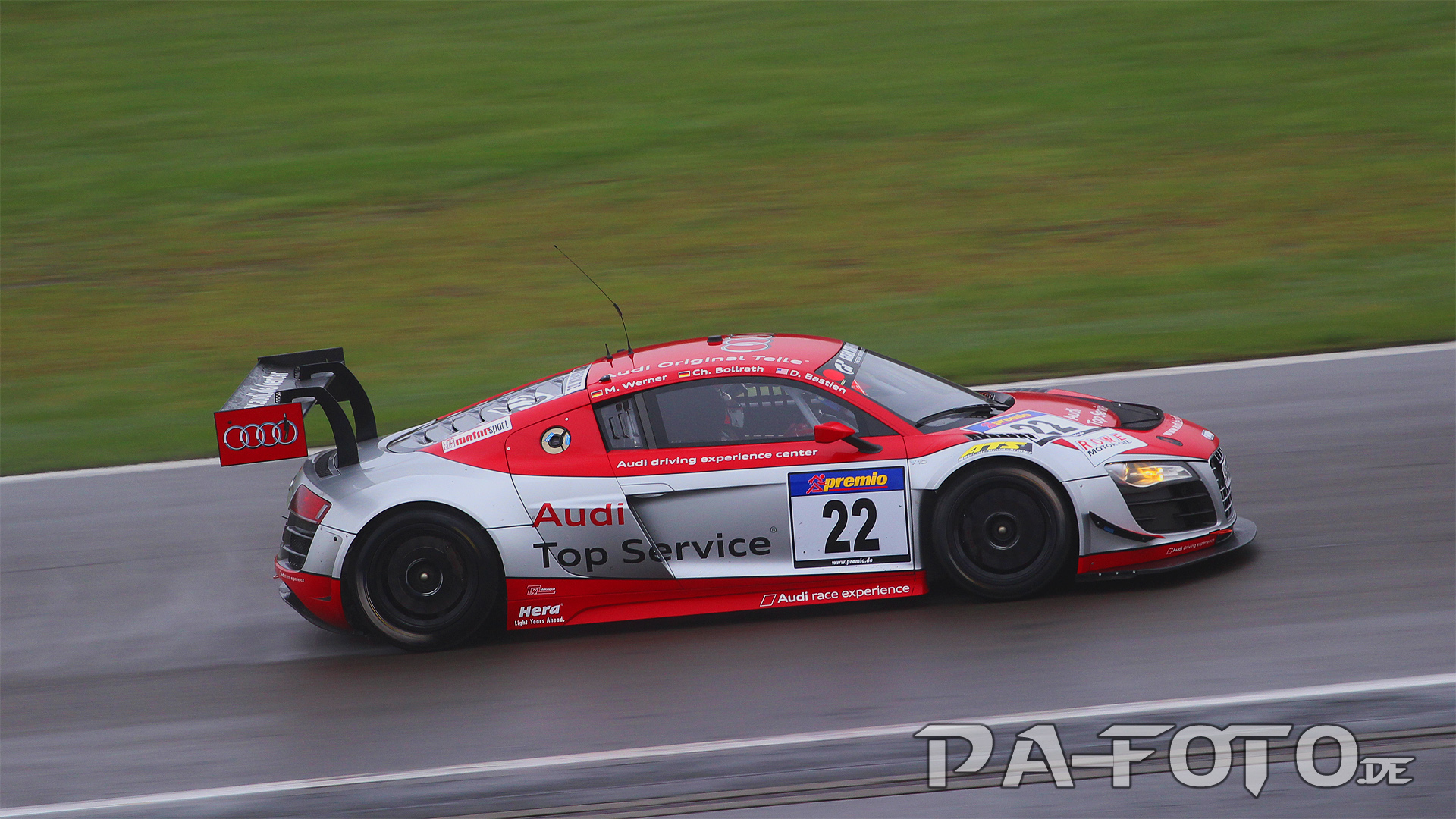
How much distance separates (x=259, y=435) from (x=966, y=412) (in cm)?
357

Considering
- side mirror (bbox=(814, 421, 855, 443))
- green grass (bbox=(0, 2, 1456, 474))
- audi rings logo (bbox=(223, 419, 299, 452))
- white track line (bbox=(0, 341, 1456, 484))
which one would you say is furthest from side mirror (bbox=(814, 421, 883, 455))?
green grass (bbox=(0, 2, 1456, 474))

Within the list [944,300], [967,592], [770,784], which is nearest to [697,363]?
[967,592]

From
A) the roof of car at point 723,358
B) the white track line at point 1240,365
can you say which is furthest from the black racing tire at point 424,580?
the white track line at point 1240,365

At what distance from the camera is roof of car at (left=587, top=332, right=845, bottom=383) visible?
21.6ft

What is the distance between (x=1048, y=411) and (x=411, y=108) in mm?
14181

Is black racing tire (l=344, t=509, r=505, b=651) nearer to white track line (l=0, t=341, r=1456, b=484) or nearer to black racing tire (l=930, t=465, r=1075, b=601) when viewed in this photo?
black racing tire (l=930, t=465, r=1075, b=601)

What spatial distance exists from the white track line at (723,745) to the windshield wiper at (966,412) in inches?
67.5

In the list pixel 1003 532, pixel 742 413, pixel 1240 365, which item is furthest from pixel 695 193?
pixel 1003 532

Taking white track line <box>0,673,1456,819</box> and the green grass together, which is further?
the green grass

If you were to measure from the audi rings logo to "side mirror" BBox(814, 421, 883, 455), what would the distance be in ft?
8.54

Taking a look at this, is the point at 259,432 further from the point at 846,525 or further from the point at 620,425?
the point at 846,525

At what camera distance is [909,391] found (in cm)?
683

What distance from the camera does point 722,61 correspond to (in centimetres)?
1969

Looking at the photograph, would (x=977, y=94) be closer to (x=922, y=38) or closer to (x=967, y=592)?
(x=922, y=38)
